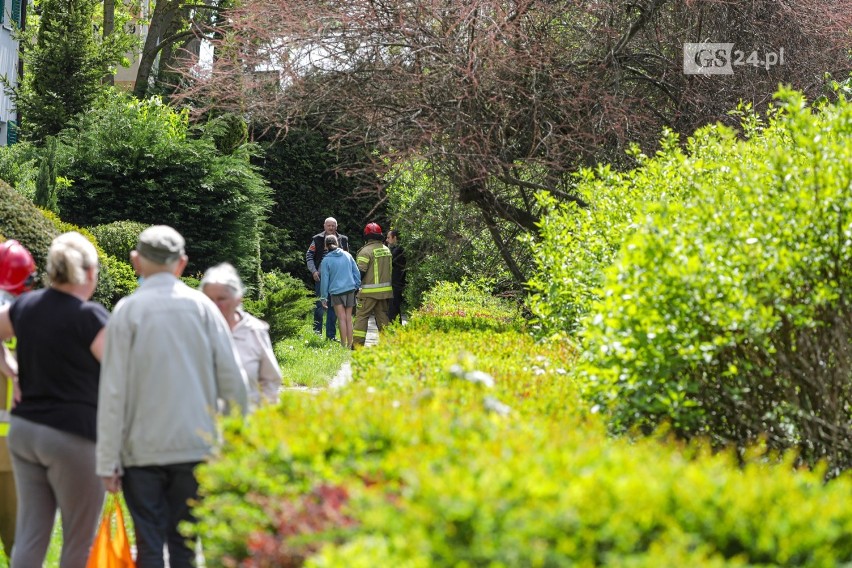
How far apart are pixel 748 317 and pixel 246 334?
7.88 feet

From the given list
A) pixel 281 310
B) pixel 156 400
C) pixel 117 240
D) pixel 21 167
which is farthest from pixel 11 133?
pixel 156 400

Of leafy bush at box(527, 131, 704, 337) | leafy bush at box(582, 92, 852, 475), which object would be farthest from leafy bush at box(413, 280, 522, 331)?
leafy bush at box(582, 92, 852, 475)

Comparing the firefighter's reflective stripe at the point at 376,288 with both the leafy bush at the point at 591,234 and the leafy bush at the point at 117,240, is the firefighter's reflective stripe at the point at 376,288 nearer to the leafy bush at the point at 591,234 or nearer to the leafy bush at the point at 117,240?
the leafy bush at the point at 117,240

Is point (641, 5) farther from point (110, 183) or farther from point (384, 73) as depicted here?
point (110, 183)

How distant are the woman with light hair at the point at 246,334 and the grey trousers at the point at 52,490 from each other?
0.89 metres

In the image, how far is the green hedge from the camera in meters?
2.94

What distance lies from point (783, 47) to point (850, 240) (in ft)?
22.5

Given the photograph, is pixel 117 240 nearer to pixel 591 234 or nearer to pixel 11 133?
pixel 591 234

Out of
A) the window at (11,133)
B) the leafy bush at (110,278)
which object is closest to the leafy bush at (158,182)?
the leafy bush at (110,278)

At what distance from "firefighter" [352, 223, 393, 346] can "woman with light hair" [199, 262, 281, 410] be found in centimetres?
1050

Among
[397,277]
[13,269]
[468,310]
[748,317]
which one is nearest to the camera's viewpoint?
[748,317]

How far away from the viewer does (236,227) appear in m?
20.5

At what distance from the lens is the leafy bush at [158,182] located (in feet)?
63.6

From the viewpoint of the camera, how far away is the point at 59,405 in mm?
5430
